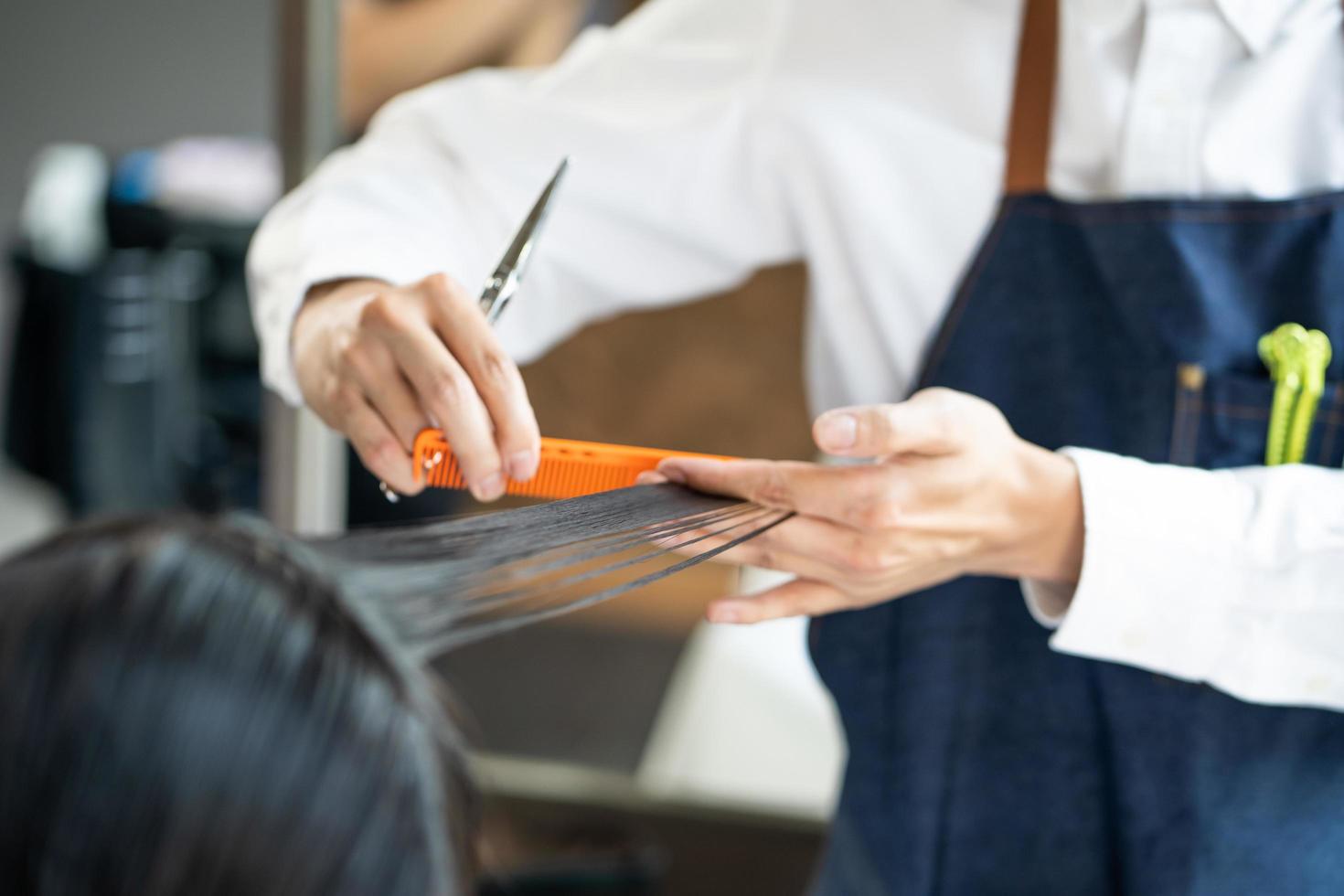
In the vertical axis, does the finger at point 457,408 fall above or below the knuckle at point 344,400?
above

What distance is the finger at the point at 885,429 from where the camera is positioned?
0.59 m

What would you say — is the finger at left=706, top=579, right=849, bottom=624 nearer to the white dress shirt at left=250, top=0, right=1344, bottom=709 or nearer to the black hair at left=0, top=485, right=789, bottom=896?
the white dress shirt at left=250, top=0, right=1344, bottom=709

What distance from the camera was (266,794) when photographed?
0.31 meters

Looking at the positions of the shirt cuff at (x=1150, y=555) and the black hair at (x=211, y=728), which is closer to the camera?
the black hair at (x=211, y=728)

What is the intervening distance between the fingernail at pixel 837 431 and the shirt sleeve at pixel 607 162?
15.6 inches

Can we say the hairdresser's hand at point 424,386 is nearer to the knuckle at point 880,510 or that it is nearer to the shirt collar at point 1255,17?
the knuckle at point 880,510

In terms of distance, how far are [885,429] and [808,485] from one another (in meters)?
0.06

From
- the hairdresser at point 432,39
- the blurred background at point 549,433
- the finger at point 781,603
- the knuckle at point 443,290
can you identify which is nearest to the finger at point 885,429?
the finger at point 781,603

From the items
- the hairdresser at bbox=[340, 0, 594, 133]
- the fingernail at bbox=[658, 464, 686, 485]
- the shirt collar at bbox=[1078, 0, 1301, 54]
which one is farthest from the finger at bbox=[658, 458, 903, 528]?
the hairdresser at bbox=[340, 0, 594, 133]

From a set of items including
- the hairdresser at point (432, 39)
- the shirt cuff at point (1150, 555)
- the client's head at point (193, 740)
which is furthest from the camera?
the hairdresser at point (432, 39)

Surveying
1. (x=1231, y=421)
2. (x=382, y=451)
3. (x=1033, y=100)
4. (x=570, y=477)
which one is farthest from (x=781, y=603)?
(x=1033, y=100)

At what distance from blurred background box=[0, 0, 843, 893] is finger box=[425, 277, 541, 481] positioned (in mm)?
212

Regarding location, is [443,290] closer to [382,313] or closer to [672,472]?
[382,313]

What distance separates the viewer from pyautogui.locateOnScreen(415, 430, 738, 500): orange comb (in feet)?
2.01
